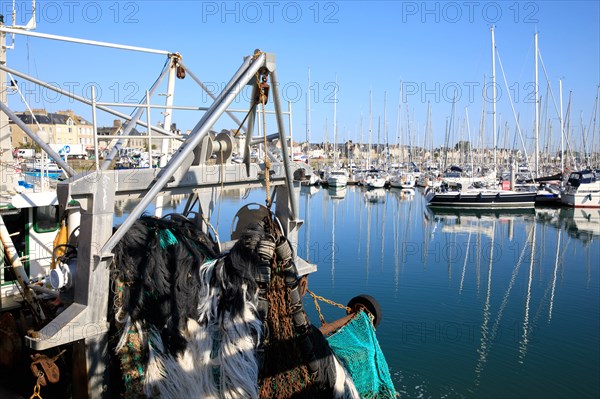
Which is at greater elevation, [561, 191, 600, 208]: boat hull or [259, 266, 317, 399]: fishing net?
[259, 266, 317, 399]: fishing net

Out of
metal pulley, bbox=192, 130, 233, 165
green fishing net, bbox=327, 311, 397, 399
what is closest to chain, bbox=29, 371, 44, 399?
metal pulley, bbox=192, 130, 233, 165

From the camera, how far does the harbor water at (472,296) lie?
12.9m

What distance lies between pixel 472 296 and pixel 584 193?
37.4m

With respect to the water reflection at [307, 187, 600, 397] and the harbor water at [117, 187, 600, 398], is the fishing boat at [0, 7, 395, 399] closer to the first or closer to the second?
the harbor water at [117, 187, 600, 398]

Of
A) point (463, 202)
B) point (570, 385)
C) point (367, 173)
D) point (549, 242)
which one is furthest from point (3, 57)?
point (367, 173)

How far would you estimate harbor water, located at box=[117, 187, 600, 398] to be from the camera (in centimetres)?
1291

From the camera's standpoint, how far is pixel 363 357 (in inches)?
318

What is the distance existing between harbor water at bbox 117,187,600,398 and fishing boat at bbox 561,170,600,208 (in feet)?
36.4

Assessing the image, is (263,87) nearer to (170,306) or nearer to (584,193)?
(170,306)

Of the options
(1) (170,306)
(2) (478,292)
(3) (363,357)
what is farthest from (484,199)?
(1) (170,306)

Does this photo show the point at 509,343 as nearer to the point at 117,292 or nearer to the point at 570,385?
the point at 570,385

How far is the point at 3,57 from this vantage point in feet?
34.2

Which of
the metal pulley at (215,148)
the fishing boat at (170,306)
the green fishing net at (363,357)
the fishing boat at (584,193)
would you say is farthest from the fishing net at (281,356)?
the fishing boat at (584,193)

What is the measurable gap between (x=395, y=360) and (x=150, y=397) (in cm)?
896
